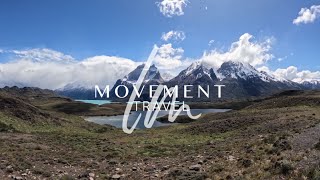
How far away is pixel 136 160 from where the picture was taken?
3119cm

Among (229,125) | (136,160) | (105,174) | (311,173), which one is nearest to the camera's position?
(311,173)

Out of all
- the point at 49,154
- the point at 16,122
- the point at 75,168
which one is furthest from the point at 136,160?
the point at 16,122

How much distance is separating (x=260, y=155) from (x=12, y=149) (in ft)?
70.1

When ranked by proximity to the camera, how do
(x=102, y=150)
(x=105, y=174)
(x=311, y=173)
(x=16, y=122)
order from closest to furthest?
(x=311, y=173)
(x=105, y=174)
(x=102, y=150)
(x=16, y=122)

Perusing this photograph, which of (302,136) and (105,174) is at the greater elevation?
(302,136)

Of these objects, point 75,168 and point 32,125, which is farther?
point 32,125

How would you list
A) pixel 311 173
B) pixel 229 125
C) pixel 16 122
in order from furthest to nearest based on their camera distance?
pixel 16 122
pixel 229 125
pixel 311 173

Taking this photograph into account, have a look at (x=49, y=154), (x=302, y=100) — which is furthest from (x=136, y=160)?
(x=302, y=100)

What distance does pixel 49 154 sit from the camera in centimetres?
3281

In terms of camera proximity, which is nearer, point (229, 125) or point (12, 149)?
point (12, 149)

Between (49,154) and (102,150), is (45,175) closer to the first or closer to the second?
(49,154)

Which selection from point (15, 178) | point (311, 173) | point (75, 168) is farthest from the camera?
point (75, 168)

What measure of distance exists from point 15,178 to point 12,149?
9.86 metres

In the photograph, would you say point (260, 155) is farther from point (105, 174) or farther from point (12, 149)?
point (12, 149)
